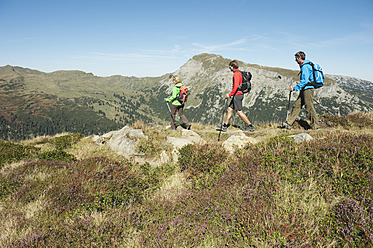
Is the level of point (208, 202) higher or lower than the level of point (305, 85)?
lower

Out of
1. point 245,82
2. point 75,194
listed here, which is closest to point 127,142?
point 75,194

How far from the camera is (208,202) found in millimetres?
4230

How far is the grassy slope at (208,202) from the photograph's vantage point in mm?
3316

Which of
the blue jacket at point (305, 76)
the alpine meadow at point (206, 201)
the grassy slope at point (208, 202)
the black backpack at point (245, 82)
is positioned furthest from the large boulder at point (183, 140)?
the blue jacket at point (305, 76)

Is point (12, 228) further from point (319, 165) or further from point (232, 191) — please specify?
point (319, 165)

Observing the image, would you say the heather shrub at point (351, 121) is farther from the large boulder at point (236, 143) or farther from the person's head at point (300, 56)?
the large boulder at point (236, 143)

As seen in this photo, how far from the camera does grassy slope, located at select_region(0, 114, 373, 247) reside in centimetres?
332

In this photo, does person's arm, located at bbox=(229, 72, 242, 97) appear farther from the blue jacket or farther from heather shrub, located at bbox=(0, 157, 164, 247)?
heather shrub, located at bbox=(0, 157, 164, 247)

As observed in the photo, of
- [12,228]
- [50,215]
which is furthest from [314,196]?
[12,228]

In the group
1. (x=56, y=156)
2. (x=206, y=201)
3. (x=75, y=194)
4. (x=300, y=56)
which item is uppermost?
(x=300, y=56)

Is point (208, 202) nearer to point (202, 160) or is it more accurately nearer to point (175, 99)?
point (202, 160)

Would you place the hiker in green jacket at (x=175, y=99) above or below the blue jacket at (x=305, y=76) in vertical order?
below

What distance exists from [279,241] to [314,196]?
1511 millimetres

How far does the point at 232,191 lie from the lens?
14.4 feet
